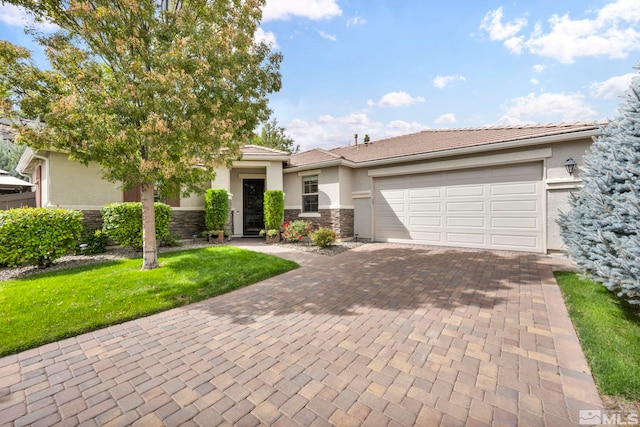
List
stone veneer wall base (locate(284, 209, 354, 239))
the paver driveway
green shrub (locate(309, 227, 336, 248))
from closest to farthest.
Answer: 1. the paver driveway
2. green shrub (locate(309, 227, 336, 248))
3. stone veneer wall base (locate(284, 209, 354, 239))

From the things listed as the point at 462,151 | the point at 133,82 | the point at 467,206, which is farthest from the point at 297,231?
the point at 133,82

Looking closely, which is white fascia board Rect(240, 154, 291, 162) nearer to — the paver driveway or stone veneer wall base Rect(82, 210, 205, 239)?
stone veneer wall base Rect(82, 210, 205, 239)

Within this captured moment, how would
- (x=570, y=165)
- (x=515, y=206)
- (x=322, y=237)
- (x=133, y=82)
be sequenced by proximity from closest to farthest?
(x=133, y=82) < (x=570, y=165) < (x=515, y=206) < (x=322, y=237)

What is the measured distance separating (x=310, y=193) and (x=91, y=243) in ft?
25.3

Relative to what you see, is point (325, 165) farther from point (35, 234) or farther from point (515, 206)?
point (35, 234)

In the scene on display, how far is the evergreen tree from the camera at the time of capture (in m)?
3.04

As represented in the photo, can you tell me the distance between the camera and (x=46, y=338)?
3146 mm

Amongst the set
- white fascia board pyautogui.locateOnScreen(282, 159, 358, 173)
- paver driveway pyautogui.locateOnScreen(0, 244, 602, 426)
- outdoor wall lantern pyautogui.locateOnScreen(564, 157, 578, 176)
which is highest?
white fascia board pyautogui.locateOnScreen(282, 159, 358, 173)

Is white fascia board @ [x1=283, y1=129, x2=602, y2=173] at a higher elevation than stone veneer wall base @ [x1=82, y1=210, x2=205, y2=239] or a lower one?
higher

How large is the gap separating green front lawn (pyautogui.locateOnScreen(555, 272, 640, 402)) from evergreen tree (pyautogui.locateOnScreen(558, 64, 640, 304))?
343mm

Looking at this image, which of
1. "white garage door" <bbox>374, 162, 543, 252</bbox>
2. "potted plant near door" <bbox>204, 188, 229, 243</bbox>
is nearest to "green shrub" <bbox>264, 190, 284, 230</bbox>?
"potted plant near door" <bbox>204, 188, 229, 243</bbox>

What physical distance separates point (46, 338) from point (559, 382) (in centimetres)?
553

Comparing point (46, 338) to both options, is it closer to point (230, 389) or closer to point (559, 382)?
point (230, 389)

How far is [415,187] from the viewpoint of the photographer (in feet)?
32.6
